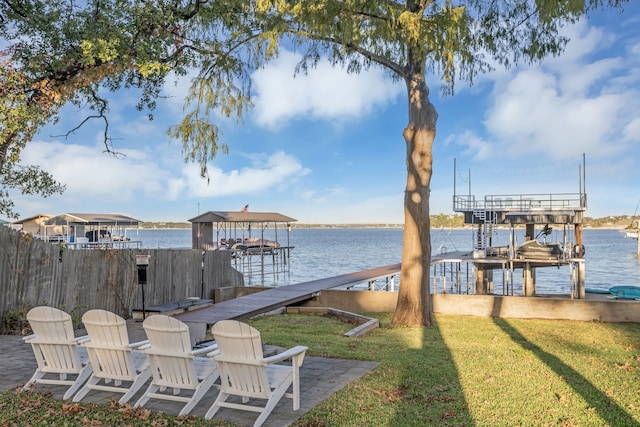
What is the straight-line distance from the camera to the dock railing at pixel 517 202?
2760cm

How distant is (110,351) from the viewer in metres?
4.91

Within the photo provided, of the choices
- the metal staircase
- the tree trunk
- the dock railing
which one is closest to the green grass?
the tree trunk

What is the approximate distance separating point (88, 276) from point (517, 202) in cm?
2453

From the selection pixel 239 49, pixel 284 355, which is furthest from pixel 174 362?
pixel 239 49

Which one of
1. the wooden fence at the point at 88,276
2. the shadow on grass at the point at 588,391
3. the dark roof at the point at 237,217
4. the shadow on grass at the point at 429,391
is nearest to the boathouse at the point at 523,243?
the dark roof at the point at 237,217

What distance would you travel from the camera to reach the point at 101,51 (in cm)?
908

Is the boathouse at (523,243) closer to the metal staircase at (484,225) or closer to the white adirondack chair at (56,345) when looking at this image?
the metal staircase at (484,225)

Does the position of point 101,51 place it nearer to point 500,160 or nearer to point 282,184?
point 500,160

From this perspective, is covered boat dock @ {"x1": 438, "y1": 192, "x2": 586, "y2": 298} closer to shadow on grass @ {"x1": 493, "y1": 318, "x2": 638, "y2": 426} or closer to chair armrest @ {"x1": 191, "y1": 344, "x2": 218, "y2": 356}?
shadow on grass @ {"x1": 493, "y1": 318, "x2": 638, "y2": 426}

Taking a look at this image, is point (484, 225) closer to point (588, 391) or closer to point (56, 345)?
point (588, 391)

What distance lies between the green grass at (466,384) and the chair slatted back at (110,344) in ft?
1.15

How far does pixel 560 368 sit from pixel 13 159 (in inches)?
443

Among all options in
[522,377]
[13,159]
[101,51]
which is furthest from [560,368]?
[13,159]

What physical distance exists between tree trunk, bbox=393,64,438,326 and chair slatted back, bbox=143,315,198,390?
21.6 ft
